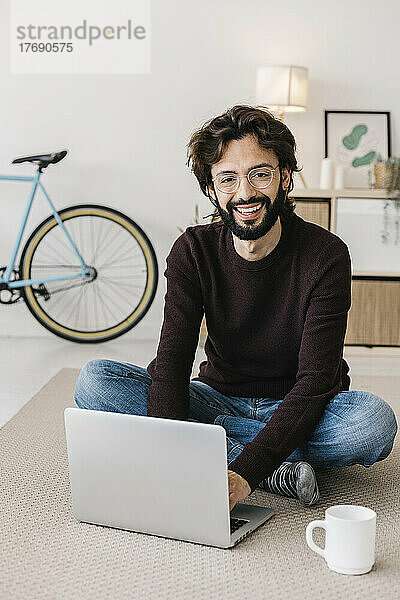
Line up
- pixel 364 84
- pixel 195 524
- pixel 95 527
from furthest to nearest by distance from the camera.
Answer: pixel 364 84 → pixel 95 527 → pixel 195 524

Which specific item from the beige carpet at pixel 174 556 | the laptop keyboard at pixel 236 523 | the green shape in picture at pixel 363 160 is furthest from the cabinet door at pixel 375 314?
the laptop keyboard at pixel 236 523

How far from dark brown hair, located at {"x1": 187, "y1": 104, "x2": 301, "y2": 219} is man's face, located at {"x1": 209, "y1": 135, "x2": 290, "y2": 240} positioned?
0.01m

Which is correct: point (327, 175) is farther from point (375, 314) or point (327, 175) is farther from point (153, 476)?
point (153, 476)

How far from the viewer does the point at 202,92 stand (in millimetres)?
4344

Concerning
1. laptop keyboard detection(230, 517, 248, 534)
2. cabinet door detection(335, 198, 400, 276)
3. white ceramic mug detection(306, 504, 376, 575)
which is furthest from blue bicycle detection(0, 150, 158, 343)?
white ceramic mug detection(306, 504, 376, 575)

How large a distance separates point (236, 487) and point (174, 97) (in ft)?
9.84

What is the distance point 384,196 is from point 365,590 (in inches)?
107

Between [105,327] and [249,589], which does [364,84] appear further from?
[249,589]

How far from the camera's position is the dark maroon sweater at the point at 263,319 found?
190cm

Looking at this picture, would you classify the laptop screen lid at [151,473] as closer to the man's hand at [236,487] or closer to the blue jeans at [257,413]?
the man's hand at [236,487]

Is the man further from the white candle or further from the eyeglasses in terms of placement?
the white candle

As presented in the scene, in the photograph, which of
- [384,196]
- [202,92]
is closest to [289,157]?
[384,196]

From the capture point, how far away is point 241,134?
75.1 inches

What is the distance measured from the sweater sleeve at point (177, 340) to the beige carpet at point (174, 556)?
29 cm
